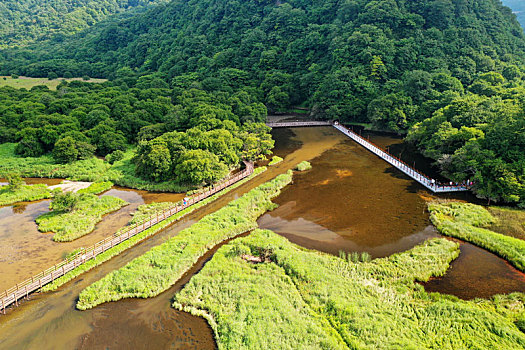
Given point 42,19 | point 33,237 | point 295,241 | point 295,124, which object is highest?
point 42,19

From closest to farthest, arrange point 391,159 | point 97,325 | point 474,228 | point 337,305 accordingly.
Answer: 1. point 337,305
2. point 97,325
3. point 474,228
4. point 391,159

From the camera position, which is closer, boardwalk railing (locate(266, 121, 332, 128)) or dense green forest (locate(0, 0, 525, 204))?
dense green forest (locate(0, 0, 525, 204))

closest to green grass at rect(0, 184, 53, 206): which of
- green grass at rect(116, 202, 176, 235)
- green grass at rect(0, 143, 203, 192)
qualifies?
green grass at rect(0, 143, 203, 192)

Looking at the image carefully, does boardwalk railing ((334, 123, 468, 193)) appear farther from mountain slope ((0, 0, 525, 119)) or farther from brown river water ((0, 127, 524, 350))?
mountain slope ((0, 0, 525, 119))

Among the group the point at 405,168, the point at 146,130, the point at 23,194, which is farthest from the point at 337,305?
the point at 146,130

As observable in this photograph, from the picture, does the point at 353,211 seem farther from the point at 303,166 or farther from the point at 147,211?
the point at 147,211

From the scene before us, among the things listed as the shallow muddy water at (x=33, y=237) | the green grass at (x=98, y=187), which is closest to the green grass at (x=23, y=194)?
the shallow muddy water at (x=33, y=237)
